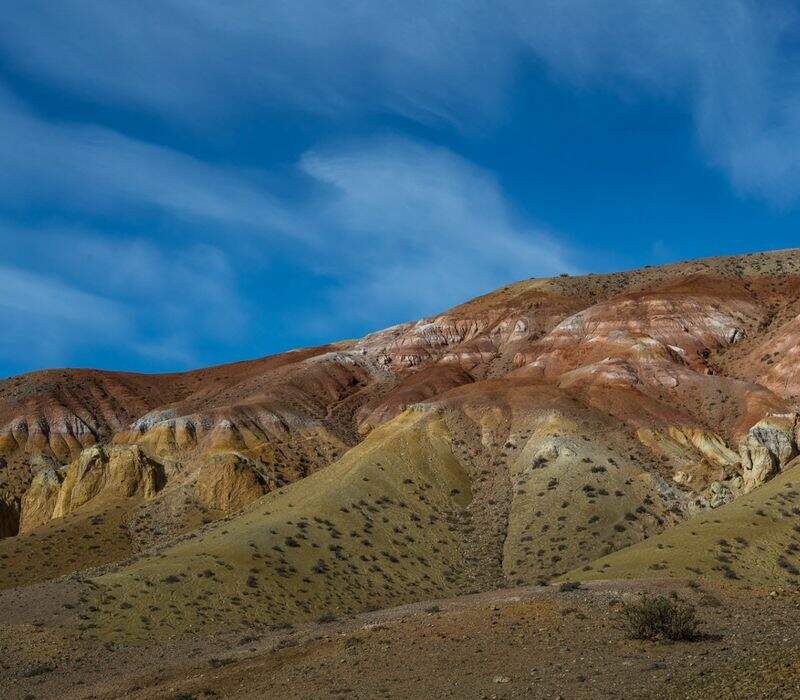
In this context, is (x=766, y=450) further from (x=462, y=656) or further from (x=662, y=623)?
(x=462, y=656)

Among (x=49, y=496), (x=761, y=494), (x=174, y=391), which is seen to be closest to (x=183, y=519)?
(x=49, y=496)

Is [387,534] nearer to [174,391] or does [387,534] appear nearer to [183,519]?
[183,519]

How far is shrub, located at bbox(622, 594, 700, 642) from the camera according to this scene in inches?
888

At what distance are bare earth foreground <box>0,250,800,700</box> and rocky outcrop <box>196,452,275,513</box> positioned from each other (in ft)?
0.95

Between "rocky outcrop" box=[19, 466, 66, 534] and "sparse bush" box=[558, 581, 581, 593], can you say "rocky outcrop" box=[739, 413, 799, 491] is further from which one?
"rocky outcrop" box=[19, 466, 66, 534]

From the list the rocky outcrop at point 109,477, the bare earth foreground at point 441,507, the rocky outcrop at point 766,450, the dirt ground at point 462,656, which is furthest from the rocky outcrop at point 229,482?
the rocky outcrop at point 766,450

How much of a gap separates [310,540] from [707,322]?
2160 inches

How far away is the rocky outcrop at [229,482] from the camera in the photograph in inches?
2648

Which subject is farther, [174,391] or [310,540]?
[174,391]

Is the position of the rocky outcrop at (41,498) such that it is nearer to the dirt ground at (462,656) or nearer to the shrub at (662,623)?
the dirt ground at (462,656)

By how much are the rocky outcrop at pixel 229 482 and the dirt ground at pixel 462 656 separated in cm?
3221

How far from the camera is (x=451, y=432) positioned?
6769 centimetres

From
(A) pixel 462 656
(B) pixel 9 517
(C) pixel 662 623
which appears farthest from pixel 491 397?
(C) pixel 662 623

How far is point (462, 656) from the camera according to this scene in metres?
23.6
